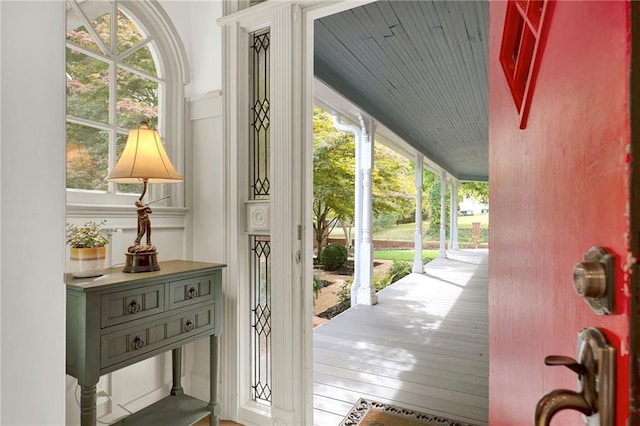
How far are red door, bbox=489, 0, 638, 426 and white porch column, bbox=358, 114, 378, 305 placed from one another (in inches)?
168

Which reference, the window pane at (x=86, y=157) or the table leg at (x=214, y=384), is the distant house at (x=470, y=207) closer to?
the table leg at (x=214, y=384)

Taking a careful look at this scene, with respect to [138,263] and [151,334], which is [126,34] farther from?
[151,334]

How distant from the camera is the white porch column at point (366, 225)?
196 inches

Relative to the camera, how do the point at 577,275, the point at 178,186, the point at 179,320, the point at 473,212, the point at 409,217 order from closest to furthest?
the point at 577,275 → the point at 179,320 → the point at 178,186 → the point at 409,217 → the point at 473,212

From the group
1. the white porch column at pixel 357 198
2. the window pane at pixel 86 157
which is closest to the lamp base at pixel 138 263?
the window pane at pixel 86 157

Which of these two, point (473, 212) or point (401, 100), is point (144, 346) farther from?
point (473, 212)

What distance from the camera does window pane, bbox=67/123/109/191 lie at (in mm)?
1730

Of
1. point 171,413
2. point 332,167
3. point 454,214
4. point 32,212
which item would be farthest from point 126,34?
point 454,214

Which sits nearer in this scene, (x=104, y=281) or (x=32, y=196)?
(x=32, y=196)

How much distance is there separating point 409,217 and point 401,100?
8.88 metres

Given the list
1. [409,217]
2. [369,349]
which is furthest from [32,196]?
[409,217]

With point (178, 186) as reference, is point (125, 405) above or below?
below

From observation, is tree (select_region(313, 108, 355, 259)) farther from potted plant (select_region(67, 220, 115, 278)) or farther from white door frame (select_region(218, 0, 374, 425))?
potted plant (select_region(67, 220, 115, 278))

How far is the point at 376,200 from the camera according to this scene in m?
9.41
